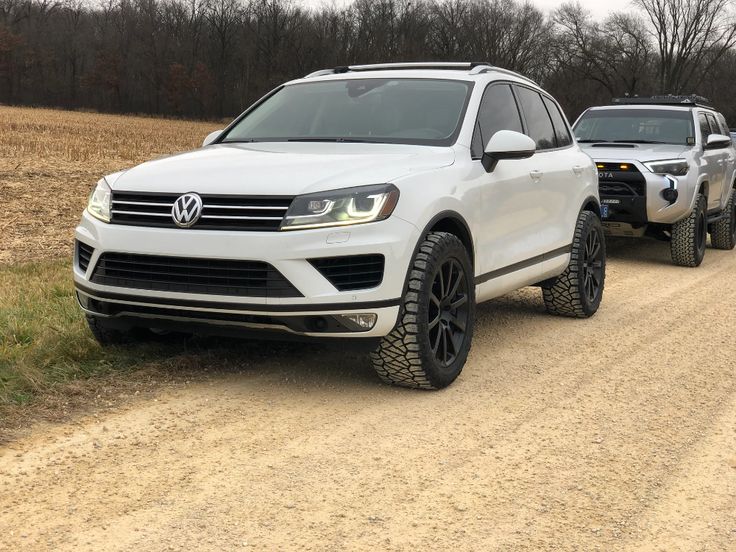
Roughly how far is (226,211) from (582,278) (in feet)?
11.7

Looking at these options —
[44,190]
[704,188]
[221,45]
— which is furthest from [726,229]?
[221,45]

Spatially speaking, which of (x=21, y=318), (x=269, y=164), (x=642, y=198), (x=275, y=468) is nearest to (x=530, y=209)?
(x=269, y=164)

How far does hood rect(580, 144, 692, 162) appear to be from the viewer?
10.4m

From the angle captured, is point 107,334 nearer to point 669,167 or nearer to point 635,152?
point 669,167

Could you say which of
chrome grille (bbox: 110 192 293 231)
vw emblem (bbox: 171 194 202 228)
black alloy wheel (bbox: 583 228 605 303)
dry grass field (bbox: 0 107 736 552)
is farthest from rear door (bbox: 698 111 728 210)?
vw emblem (bbox: 171 194 202 228)

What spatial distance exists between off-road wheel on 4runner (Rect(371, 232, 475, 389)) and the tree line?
74474mm

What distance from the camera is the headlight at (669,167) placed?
1019 cm

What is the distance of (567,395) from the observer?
480 cm

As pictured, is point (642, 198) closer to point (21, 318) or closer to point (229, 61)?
point (21, 318)

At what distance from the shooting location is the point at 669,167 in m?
10.2

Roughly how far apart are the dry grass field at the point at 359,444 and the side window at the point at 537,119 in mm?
1452

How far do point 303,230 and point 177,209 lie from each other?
684 mm

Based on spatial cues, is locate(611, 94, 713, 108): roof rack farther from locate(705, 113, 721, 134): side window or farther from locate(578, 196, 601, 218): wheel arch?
locate(578, 196, 601, 218): wheel arch

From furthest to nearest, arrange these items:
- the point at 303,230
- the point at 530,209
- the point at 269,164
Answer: the point at 530,209
the point at 269,164
the point at 303,230
